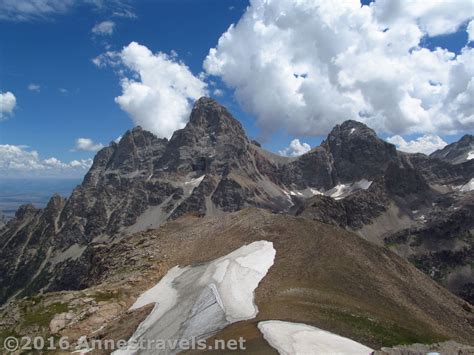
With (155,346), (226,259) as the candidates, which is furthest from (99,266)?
(155,346)

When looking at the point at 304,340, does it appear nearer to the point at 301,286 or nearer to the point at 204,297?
the point at 301,286

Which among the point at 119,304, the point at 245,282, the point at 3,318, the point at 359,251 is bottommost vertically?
the point at 3,318

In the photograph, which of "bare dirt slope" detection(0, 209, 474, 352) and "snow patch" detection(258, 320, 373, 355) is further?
"bare dirt slope" detection(0, 209, 474, 352)

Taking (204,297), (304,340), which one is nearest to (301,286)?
(204,297)

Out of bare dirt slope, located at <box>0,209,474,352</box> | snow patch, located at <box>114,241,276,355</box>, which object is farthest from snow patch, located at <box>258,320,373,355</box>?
snow patch, located at <box>114,241,276,355</box>

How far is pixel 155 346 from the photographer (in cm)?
3500

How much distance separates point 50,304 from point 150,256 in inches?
670

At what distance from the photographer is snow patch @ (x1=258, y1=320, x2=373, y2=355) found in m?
27.9

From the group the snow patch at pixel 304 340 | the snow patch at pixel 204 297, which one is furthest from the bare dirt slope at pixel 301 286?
the snow patch at pixel 204 297

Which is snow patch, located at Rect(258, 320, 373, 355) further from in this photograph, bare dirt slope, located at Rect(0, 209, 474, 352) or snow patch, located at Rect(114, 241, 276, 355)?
snow patch, located at Rect(114, 241, 276, 355)

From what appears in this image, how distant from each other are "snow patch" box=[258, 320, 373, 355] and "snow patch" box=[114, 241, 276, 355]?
13.8ft

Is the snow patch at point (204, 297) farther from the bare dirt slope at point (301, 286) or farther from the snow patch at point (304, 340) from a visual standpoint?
the snow patch at point (304, 340)

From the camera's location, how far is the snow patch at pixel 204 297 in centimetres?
3591

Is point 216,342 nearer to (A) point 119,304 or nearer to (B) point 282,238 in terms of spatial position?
(A) point 119,304
